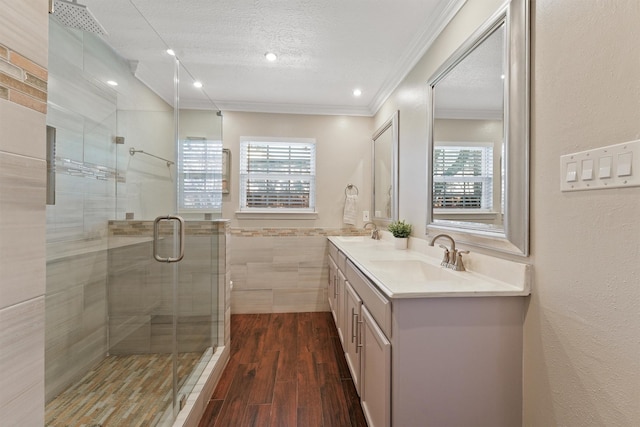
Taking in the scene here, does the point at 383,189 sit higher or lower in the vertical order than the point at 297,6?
lower

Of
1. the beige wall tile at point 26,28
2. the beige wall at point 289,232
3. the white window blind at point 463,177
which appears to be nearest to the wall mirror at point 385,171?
the beige wall at point 289,232

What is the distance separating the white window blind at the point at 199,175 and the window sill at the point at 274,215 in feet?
2.82

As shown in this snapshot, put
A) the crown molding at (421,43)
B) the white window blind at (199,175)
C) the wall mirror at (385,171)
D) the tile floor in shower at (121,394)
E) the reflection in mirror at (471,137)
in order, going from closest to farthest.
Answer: the reflection in mirror at (471,137), the tile floor in shower at (121,394), the crown molding at (421,43), the white window blind at (199,175), the wall mirror at (385,171)

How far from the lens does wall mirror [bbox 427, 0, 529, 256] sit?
115 centimetres

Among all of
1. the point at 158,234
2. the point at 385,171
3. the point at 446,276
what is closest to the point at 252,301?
the point at 158,234

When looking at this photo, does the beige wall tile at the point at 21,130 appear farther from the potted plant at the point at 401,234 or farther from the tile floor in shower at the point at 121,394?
the potted plant at the point at 401,234

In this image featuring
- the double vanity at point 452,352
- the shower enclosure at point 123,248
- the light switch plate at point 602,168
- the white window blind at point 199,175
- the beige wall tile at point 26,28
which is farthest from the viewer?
the white window blind at point 199,175

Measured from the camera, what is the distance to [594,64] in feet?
2.84

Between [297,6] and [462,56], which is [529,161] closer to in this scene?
[462,56]

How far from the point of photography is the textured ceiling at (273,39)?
1.73 meters

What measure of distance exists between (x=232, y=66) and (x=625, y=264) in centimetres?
269

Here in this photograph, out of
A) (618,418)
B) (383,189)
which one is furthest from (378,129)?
(618,418)

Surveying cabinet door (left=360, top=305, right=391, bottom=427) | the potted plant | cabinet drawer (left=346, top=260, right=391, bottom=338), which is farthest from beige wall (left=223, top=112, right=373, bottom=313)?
cabinet door (left=360, top=305, right=391, bottom=427)

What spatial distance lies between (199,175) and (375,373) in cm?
172
